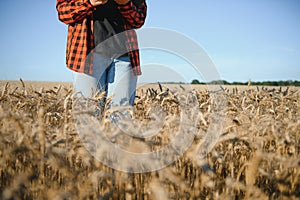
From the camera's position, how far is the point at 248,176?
142cm

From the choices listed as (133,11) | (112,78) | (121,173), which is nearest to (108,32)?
(133,11)

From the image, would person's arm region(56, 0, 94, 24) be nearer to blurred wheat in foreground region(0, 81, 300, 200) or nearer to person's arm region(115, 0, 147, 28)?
person's arm region(115, 0, 147, 28)

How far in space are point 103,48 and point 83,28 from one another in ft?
0.96

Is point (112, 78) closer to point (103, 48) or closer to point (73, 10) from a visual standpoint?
point (103, 48)

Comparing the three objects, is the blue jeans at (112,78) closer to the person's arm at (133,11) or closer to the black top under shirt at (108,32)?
the black top under shirt at (108,32)

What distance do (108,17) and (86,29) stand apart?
0.87 ft

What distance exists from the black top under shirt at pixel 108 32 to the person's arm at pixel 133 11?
0.15 m

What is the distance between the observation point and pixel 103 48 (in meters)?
2.92

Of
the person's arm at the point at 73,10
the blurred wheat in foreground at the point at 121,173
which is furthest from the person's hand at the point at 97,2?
the blurred wheat in foreground at the point at 121,173

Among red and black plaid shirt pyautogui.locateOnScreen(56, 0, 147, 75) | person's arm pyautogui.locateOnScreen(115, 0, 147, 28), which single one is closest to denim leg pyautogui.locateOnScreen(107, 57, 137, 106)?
red and black plaid shirt pyautogui.locateOnScreen(56, 0, 147, 75)

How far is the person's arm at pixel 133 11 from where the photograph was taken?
2795 millimetres

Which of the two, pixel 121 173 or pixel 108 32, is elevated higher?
pixel 108 32

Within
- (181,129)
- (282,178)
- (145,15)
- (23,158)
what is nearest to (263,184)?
(282,178)

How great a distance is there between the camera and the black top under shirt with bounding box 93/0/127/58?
115 inches
